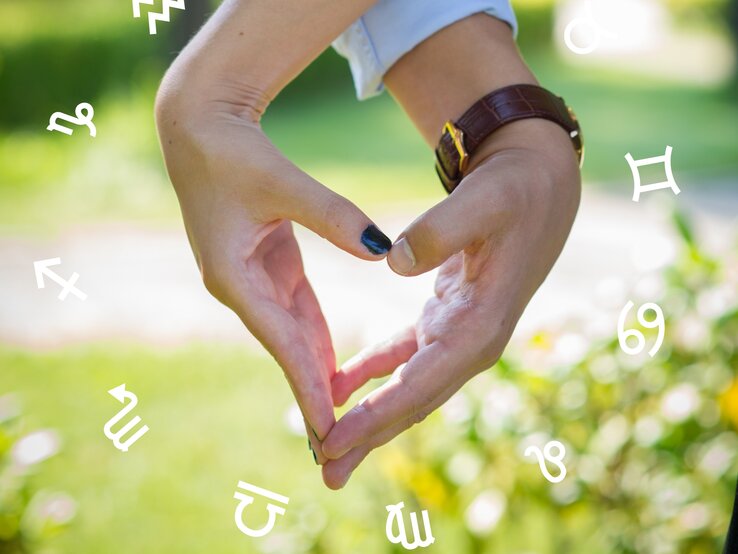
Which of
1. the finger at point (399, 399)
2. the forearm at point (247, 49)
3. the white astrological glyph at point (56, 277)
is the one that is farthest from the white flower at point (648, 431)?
the white astrological glyph at point (56, 277)

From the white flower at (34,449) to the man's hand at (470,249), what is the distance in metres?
0.78

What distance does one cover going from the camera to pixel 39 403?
295 cm

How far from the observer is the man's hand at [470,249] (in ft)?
3.10

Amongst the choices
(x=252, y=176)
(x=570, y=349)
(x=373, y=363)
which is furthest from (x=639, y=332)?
(x=252, y=176)

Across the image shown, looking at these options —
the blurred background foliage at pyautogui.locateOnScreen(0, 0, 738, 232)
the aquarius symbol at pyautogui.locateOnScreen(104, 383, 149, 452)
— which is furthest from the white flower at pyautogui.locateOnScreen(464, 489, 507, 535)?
the blurred background foliage at pyautogui.locateOnScreen(0, 0, 738, 232)

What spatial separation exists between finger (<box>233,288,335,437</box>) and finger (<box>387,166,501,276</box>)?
13 centimetres

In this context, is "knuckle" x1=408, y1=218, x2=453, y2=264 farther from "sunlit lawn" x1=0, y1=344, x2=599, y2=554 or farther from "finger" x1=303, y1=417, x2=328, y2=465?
"sunlit lawn" x1=0, y1=344, x2=599, y2=554

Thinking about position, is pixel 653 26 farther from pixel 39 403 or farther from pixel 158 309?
pixel 39 403

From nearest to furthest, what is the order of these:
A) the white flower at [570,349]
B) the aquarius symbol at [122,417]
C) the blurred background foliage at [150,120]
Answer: the white flower at [570,349] < the aquarius symbol at [122,417] < the blurred background foliage at [150,120]

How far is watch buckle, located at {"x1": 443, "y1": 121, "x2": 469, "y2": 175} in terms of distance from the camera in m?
1.08

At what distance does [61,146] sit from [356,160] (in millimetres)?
1917

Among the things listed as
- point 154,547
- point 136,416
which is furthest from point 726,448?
point 136,416

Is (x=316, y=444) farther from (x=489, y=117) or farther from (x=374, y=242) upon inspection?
(x=489, y=117)

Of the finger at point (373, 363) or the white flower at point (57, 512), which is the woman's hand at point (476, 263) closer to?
the finger at point (373, 363)
